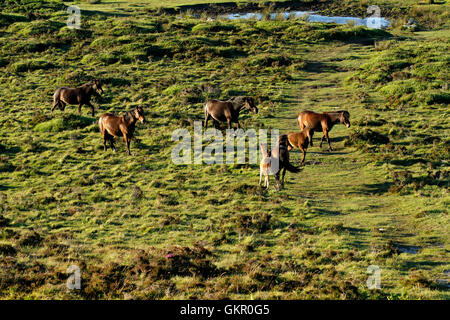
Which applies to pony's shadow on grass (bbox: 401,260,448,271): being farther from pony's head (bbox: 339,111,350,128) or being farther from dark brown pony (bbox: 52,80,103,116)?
dark brown pony (bbox: 52,80,103,116)

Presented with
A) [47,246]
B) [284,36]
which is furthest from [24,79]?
[284,36]

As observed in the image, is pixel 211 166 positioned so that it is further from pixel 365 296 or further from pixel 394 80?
pixel 394 80

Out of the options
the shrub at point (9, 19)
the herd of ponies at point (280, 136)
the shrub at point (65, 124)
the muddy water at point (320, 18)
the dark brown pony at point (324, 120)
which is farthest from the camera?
the muddy water at point (320, 18)

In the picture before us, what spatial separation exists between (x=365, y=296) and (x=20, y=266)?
9.65m

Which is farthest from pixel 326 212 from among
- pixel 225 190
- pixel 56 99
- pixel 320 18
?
pixel 320 18

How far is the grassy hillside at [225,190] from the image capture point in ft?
36.6

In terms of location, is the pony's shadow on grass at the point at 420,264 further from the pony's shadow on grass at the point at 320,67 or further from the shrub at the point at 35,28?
the shrub at the point at 35,28

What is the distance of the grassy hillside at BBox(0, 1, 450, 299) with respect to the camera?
36.6 ft

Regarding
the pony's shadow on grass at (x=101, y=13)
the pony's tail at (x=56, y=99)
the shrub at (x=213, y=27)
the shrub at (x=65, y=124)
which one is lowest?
the shrub at (x=65, y=124)

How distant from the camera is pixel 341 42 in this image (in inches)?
1917

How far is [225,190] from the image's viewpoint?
17.7m

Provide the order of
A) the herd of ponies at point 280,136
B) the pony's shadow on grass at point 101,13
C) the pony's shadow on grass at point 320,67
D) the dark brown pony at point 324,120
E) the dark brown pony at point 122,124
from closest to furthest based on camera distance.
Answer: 1. the herd of ponies at point 280,136
2. the dark brown pony at point 122,124
3. the dark brown pony at point 324,120
4. the pony's shadow on grass at point 320,67
5. the pony's shadow on grass at point 101,13

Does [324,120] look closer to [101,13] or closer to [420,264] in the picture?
[420,264]

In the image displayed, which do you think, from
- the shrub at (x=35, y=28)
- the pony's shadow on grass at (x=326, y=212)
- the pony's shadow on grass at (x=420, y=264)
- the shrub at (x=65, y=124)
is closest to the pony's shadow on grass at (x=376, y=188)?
the pony's shadow on grass at (x=326, y=212)
